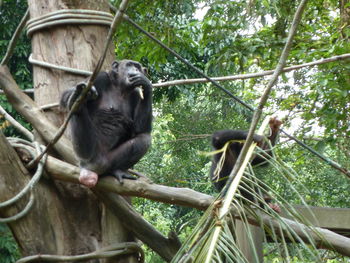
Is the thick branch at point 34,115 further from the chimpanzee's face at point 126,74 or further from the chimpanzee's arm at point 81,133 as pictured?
the chimpanzee's face at point 126,74

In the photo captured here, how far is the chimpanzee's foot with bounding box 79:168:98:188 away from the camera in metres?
2.55

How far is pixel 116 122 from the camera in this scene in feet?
11.0

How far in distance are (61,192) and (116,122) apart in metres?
0.74

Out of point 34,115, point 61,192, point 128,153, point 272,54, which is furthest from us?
point 272,54

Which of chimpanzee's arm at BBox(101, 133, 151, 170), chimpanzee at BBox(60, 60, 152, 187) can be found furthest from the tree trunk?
chimpanzee's arm at BBox(101, 133, 151, 170)

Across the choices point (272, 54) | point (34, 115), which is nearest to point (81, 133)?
point (34, 115)

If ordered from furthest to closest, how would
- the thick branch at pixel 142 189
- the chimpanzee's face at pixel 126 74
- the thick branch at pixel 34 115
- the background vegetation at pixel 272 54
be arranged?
1. the background vegetation at pixel 272 54
2. the chimpanzee's face at pixel 126 74
3. the thick branch at pixel 34 115
4. the thick branch at pixel 142 189

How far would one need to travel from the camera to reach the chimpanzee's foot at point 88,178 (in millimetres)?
2549

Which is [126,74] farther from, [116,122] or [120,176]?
[120,176]

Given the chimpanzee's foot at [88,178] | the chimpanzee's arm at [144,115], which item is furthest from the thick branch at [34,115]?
the chimpanzee's arm at [144,115]

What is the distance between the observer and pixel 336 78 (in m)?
4.89

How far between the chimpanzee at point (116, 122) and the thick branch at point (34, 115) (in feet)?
0.23

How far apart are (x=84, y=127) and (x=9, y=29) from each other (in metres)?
6.63

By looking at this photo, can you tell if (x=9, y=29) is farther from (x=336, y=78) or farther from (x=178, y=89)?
(x=336, y=78)
